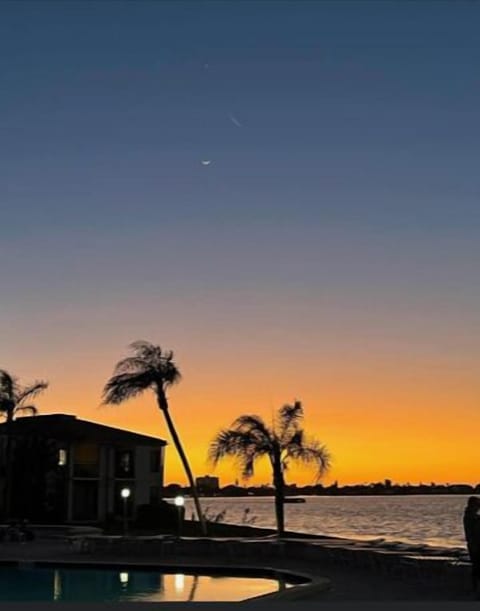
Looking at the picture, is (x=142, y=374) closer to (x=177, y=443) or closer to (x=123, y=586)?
(x=177, y=443)

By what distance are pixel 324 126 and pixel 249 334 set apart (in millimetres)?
11429

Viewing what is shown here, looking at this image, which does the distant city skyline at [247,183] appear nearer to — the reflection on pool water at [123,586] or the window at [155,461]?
the reflection on pool water at [123,586]

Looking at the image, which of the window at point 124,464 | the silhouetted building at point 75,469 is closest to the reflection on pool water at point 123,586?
the silhouetted building at point 75,469

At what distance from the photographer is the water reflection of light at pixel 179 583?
1784 centimetres

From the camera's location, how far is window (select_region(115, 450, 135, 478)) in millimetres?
42812

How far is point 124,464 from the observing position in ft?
141

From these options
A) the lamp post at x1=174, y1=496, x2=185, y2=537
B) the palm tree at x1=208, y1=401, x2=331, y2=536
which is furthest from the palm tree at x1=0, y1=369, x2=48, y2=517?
the palm tree at x1=208, y1=401, x2=331, y2=536

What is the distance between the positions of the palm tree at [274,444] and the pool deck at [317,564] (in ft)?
18.2

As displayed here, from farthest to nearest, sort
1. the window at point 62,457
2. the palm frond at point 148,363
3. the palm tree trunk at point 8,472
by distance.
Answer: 1. the window at point 62,457
2. the palm tree trunk at point 8,472
3. the palm frond at point 148,363

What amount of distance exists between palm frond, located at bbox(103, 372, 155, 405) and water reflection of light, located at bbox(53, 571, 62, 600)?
32.3ft

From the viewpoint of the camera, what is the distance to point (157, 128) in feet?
66.1

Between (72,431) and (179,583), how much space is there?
74.0 ft

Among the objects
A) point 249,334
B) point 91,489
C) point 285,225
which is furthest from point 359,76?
point 91,489

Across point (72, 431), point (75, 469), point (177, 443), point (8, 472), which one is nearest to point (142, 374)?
point (177, 443)
